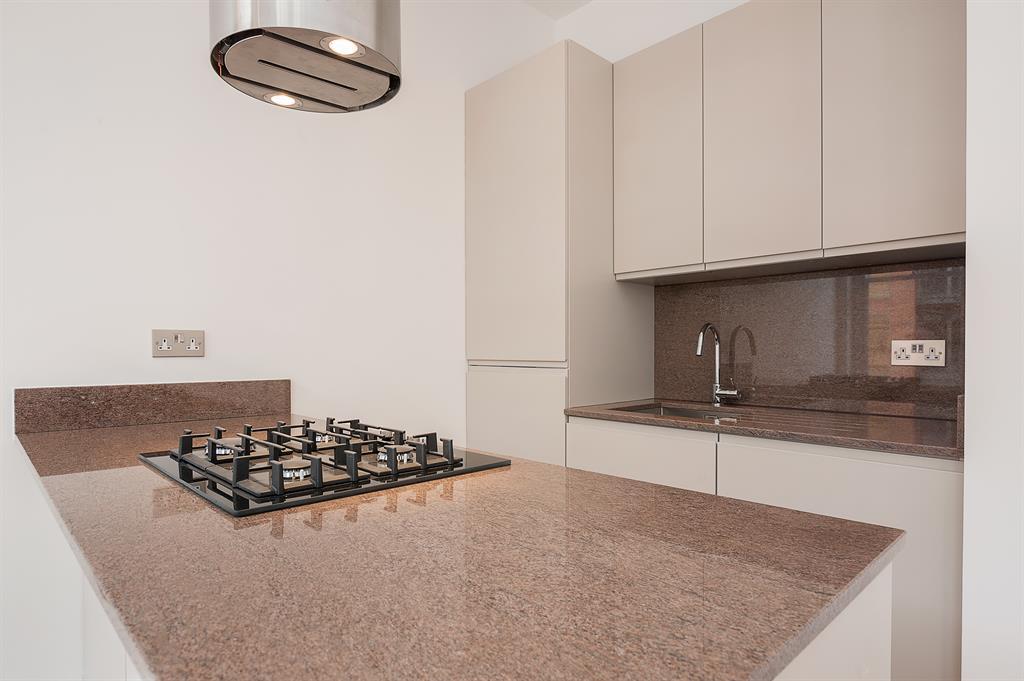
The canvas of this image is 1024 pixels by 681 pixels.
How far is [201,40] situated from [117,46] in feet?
0.83

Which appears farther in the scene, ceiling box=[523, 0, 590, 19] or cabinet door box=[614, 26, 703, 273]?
ceiling box=[523, 0, 590, 19]

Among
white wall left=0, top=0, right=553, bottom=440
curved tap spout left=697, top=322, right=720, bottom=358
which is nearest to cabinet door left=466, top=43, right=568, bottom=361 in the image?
white wall left=0, top=0, right=553, bottom=440

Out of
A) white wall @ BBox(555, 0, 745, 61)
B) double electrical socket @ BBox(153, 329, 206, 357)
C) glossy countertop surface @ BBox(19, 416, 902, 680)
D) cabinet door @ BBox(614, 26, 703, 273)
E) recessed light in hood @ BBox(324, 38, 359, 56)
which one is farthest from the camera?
white wall @ BBox(555, 0, 745, 61)

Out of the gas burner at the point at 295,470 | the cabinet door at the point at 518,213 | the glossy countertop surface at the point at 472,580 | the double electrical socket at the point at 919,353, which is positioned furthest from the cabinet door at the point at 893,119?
the gas burner at the point at 295,470

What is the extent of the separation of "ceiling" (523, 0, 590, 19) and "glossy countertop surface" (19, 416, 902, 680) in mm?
2909

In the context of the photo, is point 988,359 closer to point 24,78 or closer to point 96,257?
point 96,257

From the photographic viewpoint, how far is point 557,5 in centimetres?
314

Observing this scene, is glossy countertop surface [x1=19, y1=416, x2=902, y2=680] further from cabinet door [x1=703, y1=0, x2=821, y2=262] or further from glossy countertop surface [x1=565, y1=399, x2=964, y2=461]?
cabinet door [x1=703, y1=0, x2=821, y2=262]

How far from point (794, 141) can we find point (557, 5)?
1.69m

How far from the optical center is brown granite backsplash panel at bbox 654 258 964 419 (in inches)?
79.1

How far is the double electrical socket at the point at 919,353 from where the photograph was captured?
1995 mm

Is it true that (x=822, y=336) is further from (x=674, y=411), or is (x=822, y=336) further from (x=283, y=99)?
(x=283, y=99)

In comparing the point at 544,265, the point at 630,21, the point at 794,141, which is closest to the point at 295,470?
the point at 544,265

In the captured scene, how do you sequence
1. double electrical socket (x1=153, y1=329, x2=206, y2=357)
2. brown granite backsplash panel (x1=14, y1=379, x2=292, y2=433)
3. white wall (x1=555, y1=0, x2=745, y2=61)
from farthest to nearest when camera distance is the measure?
white wall (x1=555, y1=0, x2=745, y2=61) → double electrical socket (x1=153, y1=329, x2=206, y2=357) → brown granite backsplash panel (x1=14, y1=379, x2=292, y2=433)
